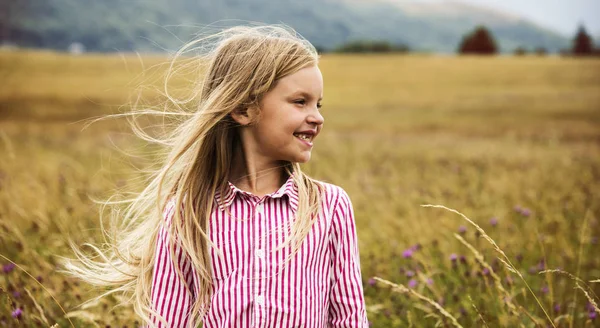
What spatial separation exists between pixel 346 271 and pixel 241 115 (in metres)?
0.71

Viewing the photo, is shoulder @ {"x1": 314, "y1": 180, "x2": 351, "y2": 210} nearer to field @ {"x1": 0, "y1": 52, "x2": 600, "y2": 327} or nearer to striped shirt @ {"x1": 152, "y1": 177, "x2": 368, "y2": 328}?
striped shirt @ {"x1": 152, "y1": 177, "x2": 368, "y2": 328}

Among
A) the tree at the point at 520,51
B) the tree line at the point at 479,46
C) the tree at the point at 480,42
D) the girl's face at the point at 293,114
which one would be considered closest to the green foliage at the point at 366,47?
the tree line at the point at 479,46

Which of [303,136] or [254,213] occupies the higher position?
[303,136]

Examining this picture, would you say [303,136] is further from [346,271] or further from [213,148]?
[346,271]

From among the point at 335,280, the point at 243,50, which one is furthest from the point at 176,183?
the point at 335,280

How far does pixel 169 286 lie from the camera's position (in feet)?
7.26

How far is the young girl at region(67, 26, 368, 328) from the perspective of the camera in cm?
211

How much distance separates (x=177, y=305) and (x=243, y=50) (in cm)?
98

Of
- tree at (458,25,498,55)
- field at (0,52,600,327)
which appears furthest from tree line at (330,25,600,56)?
field at (0,52,600,327)

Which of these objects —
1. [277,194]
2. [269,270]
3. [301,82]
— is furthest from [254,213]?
[301,82]

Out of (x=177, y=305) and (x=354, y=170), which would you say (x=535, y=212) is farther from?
(x=177, y=305)

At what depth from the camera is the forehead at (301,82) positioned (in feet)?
7.13

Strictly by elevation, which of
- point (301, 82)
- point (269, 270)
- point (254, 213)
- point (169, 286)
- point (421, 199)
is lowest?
point (421, 199)

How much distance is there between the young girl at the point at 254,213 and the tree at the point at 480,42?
293ft
